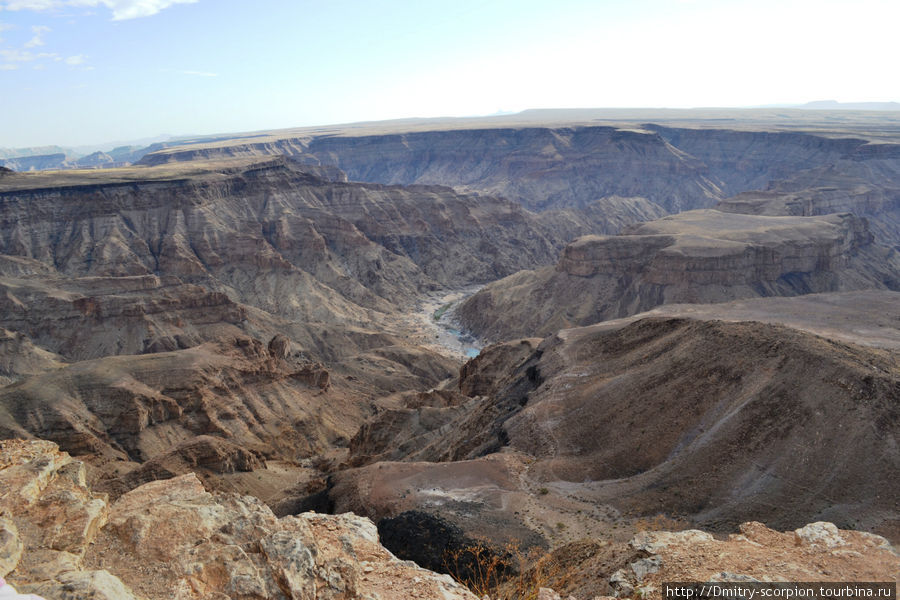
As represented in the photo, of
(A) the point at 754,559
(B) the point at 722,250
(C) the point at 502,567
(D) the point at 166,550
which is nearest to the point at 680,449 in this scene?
(C) the point at 502,567

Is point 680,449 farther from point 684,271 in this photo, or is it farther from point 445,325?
point 445,325

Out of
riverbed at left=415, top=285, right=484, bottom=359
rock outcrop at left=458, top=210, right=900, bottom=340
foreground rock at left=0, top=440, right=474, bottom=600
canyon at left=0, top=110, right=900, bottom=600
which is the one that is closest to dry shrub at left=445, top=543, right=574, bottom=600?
canyon at left=0, top=110, right=900, bottom=600

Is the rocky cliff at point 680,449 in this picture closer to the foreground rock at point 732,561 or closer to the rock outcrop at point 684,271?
the foreground rock at point 732,561

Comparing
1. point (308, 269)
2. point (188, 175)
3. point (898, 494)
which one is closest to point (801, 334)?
point (898, 494)

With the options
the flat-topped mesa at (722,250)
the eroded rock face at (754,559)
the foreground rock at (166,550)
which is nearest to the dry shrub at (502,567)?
the eroded rock face at (754,559)

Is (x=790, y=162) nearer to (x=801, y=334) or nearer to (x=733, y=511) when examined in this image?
(x=801, y=334)
